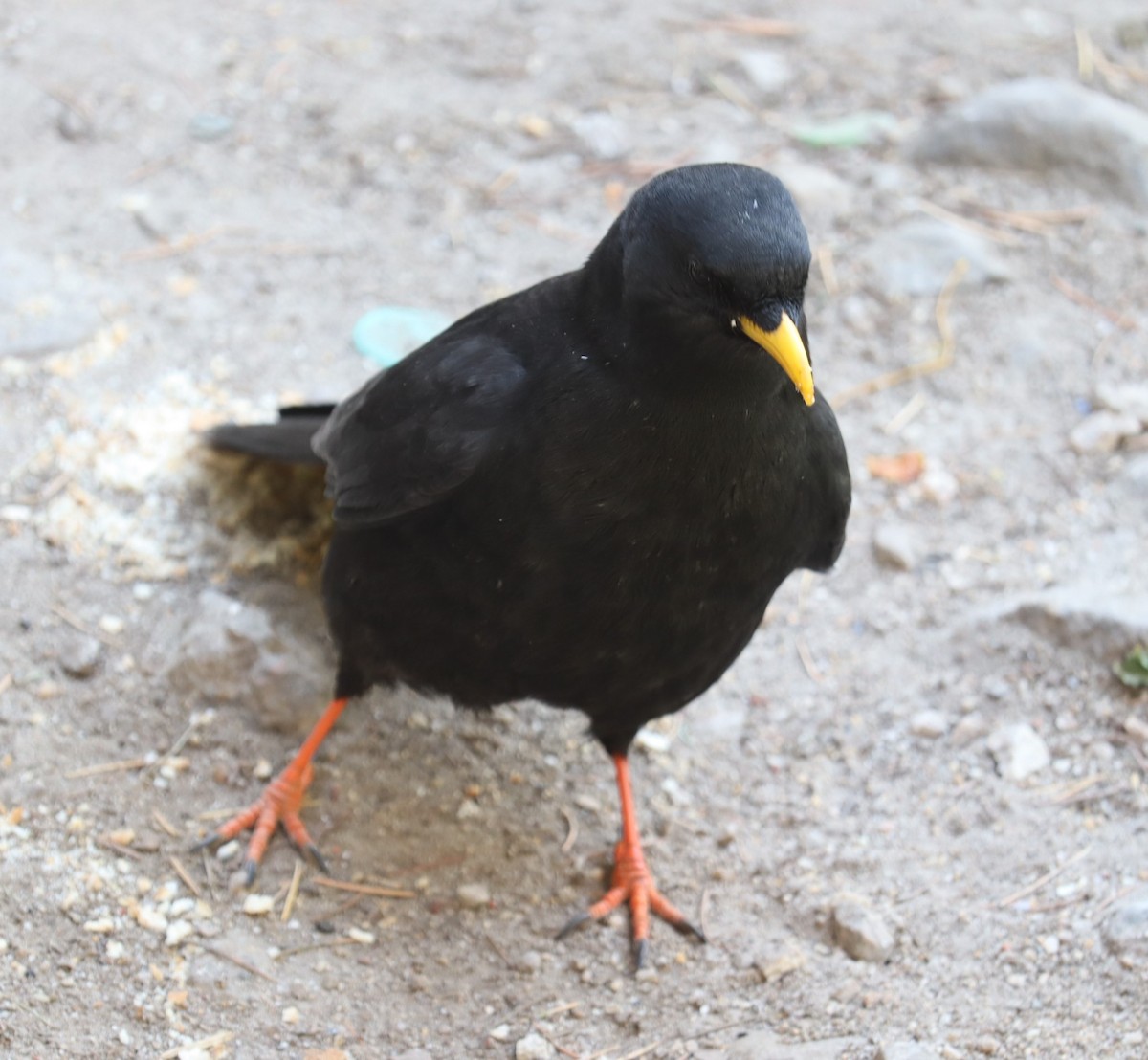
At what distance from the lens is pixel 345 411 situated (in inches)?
157

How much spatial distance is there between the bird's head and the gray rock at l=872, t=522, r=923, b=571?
6.78 ft

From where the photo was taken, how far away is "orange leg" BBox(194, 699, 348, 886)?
3.89 m

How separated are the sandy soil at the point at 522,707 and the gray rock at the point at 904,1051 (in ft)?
0.11

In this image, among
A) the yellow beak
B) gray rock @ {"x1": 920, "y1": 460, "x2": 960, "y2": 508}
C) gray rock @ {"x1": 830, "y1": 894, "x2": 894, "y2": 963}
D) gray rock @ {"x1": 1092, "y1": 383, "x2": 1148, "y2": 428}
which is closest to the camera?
the yellow beak

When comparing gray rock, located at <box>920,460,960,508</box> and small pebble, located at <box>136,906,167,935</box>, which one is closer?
small pebble, located at <box>136,906,167,935</box>

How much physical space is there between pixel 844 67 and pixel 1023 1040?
4.89 metres

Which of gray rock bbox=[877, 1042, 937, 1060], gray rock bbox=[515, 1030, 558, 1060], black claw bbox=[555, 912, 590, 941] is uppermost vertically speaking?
gray rock bbox=[877, 1042, 937, 1060]

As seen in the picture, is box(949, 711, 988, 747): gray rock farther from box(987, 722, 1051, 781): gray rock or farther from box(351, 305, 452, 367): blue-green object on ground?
box(351, 305, 452, 367): blue-green object on ground

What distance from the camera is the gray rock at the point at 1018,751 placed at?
414cm

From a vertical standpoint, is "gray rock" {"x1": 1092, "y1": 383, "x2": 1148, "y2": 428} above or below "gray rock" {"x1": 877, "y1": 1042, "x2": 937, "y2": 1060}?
below

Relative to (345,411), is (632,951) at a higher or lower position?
lower

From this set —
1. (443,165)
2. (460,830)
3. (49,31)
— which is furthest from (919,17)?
(460,830)

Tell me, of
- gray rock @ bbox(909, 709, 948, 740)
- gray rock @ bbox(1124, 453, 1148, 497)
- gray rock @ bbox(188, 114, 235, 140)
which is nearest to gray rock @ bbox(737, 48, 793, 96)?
gray rock @ bbox(188, 114, 235, 140)

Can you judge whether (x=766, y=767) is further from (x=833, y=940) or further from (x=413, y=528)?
(x=413, y=528)
